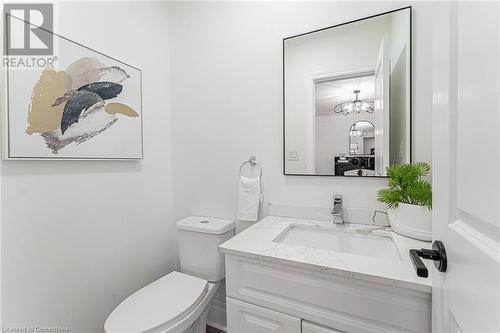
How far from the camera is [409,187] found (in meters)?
1.00

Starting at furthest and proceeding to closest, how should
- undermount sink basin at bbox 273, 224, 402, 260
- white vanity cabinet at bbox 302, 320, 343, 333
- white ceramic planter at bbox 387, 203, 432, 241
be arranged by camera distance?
1. undermount sink basin at bbox 273, 224, 402, 260
2. white ceramic planter at bbox 387, 203, 432, 241
3. white vanity cabinet at bbox 302, 320, 343, 333

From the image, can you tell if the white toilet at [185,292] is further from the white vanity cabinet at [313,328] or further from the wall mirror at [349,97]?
the wall mirror at [349,97]

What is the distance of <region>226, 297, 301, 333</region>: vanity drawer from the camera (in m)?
0.88

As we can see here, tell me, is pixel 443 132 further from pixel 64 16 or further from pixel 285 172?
pixel 64 16

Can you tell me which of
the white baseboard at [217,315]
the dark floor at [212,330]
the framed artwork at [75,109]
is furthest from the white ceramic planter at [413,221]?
the framed artwork at [75,109]

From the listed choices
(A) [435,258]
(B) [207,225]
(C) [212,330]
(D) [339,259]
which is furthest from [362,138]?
(C) [212,330]

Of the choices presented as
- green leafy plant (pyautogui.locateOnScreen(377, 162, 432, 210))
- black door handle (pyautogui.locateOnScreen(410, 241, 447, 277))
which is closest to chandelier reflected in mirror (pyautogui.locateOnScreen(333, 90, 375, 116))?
green leafy plant (pyautogui.locateOnScreen(377, 162, 432, 210))

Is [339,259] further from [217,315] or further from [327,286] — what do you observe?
[217,315]

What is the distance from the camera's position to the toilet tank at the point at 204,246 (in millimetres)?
1441

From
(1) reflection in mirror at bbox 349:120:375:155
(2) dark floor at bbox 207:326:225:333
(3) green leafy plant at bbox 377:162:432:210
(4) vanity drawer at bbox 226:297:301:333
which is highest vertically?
(1) reflection in mirror at bbox 349:120:375:155

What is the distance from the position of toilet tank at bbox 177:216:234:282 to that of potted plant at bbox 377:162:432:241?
90 cm

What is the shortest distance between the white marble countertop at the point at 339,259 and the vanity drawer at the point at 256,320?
0.21 meters

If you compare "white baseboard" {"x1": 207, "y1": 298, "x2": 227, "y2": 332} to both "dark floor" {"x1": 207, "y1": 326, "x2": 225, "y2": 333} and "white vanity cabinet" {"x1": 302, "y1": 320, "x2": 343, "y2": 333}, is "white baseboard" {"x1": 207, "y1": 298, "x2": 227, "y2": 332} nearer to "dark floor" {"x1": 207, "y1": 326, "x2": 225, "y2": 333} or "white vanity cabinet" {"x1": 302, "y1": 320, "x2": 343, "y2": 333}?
"dark floor" {"x1": 207, "y1": 326, "x2": 225, "y2": 333}

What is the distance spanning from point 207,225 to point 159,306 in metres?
0.50
